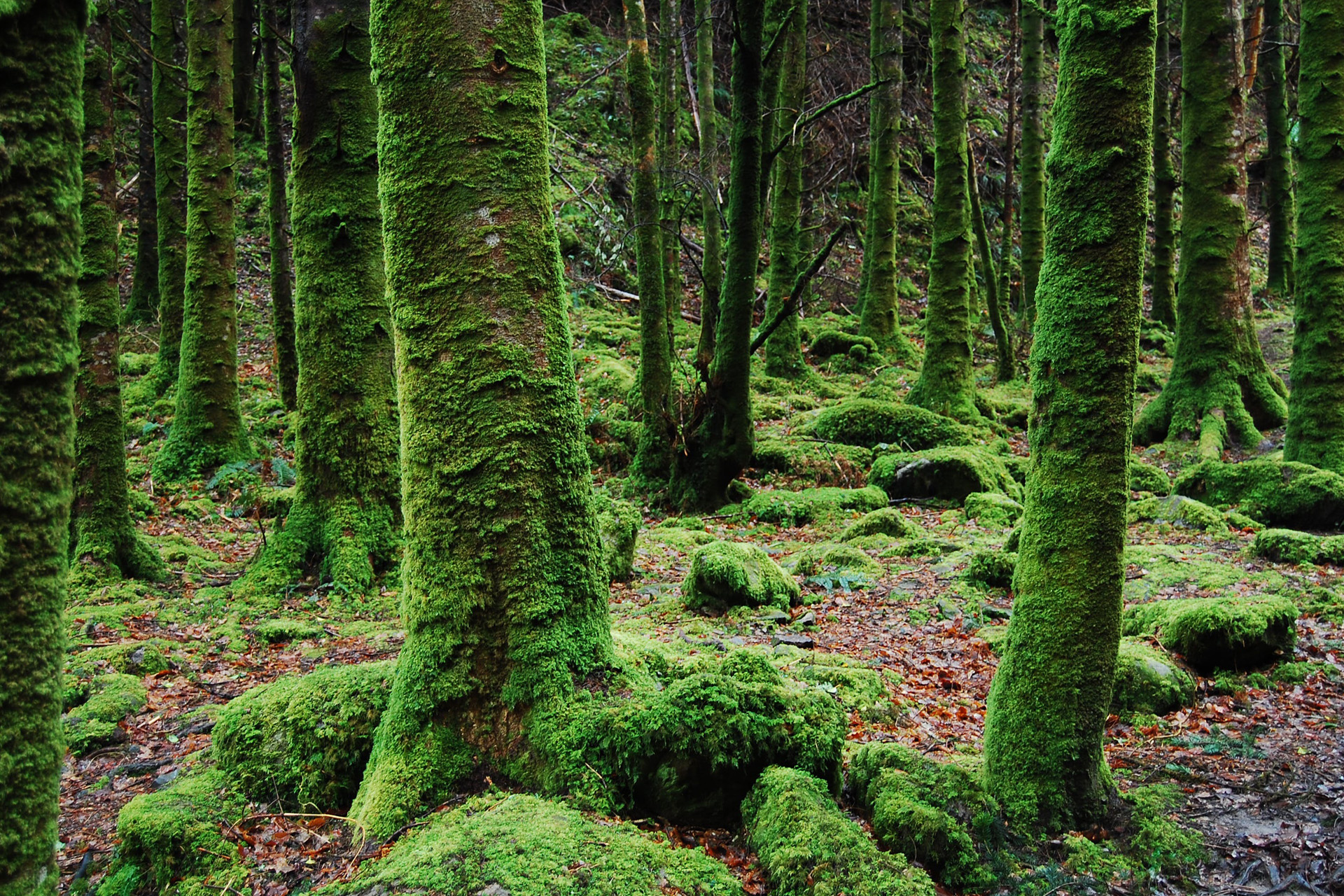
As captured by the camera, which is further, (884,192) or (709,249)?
(884,192)

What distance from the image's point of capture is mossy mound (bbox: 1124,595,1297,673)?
493cm

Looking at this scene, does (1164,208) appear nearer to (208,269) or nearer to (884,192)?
(884,192)

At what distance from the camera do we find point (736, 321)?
9.59 metres

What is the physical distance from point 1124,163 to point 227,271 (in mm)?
10123

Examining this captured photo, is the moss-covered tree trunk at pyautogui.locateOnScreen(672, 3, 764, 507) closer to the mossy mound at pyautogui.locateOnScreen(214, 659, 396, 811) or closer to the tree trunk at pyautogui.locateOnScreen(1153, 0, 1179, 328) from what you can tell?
the mossy mound at pyautogui.locateOnScreen(214, 659, 396, 811)

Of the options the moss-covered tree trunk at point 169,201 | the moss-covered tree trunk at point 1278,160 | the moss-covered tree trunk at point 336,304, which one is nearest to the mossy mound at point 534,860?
the moss-covered tree trunk at point 336,304

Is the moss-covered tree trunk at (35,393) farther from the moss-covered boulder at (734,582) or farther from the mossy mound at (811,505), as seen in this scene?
the mossy mound at (811,505)

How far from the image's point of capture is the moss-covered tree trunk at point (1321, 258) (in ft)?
28.0

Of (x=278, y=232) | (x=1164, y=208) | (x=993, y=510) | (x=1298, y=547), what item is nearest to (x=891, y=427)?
(x=993, y=510)

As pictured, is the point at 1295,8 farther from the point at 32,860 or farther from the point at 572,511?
the point at 32,860

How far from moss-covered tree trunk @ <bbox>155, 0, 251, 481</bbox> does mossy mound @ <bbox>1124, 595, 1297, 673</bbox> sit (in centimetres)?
1018

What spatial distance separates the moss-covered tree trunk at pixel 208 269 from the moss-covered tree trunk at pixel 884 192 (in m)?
11.9

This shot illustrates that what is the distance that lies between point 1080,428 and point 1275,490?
7.01m

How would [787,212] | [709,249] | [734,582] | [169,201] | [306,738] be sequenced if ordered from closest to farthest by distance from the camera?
[306,738]
[734,582]
[709,249]
[169,201]
[787,212]
